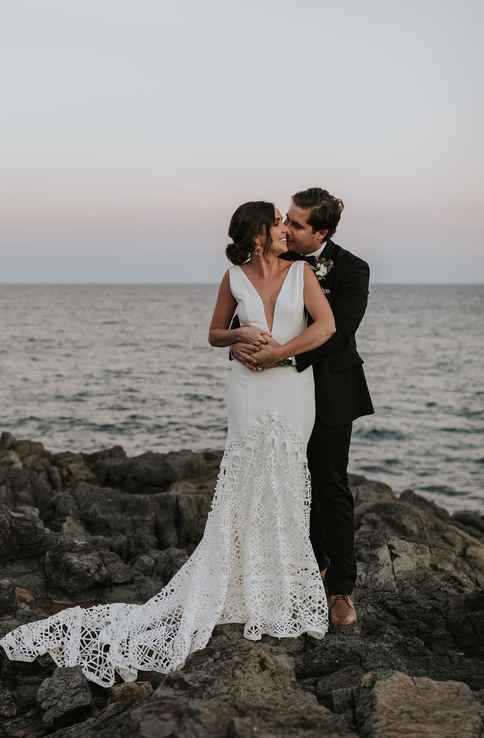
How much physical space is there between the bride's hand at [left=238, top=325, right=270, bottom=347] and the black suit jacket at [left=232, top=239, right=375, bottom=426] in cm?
35

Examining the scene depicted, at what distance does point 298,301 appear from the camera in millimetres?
5176

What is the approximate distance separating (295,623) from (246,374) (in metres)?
1.65

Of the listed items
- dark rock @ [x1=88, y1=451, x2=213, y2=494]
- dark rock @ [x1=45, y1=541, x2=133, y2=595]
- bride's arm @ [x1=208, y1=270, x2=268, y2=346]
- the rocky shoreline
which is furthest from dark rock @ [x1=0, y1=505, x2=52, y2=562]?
dark rock @ [x1=88, y1=451, x2=213, y2=494]

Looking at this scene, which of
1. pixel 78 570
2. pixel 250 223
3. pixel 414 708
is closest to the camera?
pixel 414 708

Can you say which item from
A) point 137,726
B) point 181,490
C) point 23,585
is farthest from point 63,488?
point 137,726

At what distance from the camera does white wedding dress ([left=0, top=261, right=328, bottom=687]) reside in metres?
5.14

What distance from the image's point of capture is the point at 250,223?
16.1 ft

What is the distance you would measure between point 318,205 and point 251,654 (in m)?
2.79

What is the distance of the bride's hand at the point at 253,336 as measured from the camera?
5078 millimetres

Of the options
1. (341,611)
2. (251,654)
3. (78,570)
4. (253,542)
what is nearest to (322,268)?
(253,542)

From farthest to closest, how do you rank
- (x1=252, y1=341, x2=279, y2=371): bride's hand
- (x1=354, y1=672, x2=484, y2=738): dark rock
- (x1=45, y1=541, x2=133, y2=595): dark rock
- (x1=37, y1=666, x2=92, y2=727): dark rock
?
(x1=45, y1=541, x2=133, y2=595): dark rock
(x1=252, y1=341, x2=279, y2=371): bride's hand
(x1=37, y1=666, x2=92, y2=727): dark rock
(x1=354, y1=672, x2=484, y2=738): dark rock

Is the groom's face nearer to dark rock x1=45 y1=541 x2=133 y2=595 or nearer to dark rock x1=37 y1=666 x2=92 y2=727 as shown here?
dark rock x1=37 y1=666 x2=92 y2=727

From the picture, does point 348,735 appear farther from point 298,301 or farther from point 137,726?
point 298,301

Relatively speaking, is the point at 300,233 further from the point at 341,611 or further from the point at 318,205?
the point at 341,611
